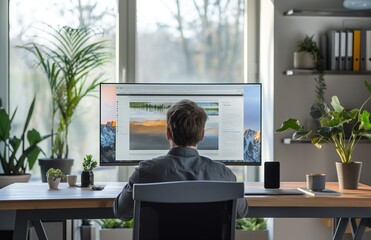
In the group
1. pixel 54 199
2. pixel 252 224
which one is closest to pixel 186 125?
pixel 54 199

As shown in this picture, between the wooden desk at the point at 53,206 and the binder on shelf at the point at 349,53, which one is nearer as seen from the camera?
the wooden desk at the point at 53,206

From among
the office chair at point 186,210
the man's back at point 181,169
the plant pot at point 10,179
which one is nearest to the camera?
the office chair at point 186,210

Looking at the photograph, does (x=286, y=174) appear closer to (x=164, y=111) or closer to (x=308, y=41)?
(x=308, y=41)

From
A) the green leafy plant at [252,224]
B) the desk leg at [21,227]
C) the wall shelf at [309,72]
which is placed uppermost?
the wall shelf at [309,72]

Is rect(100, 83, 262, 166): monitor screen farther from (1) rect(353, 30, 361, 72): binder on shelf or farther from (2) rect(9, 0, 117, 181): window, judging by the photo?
(2) rect(9, 0, 117, 181): window

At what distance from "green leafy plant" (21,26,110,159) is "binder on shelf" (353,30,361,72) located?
5.66ft

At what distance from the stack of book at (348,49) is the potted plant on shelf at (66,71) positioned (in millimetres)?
1572

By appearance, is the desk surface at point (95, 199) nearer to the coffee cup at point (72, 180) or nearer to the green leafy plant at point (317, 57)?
the coffee cup at point (72, 180)

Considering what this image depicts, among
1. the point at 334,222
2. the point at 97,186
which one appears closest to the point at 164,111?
the point at 97,186

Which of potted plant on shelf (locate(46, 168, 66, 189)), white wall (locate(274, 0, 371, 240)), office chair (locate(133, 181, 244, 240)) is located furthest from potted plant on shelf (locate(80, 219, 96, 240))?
office chair (locate(133, 181, 244, 240))

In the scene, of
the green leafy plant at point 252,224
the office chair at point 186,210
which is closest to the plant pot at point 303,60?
the green leafy plant at point 252,224

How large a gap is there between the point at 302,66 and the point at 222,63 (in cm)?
69

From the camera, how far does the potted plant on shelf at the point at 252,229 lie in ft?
16.8

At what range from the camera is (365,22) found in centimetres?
516
